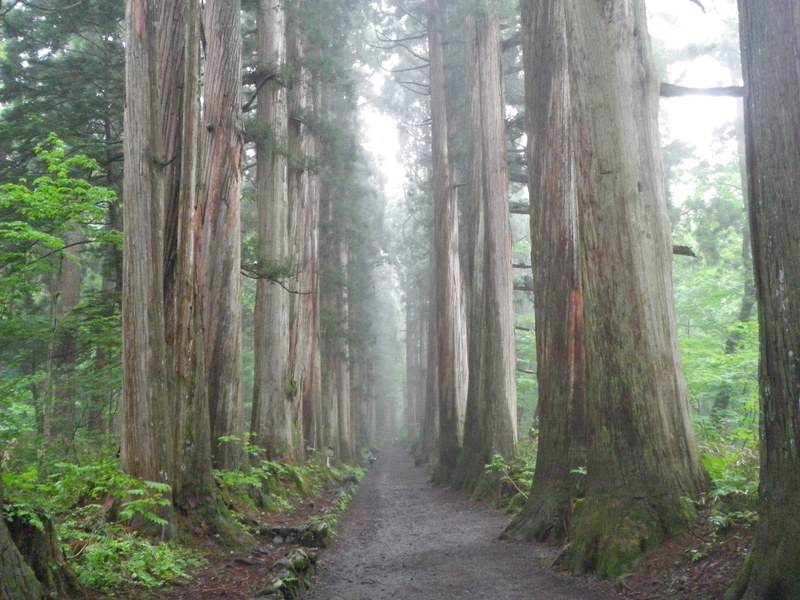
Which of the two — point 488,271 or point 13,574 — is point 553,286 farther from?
point 13,574

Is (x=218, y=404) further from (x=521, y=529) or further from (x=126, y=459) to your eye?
(x=521, y=529)

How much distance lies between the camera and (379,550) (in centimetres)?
807

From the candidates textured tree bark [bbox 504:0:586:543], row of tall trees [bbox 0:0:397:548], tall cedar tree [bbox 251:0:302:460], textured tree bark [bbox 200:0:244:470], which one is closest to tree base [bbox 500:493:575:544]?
textured tree bark [bbox 504:0:586:543]

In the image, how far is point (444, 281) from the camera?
18516 mm

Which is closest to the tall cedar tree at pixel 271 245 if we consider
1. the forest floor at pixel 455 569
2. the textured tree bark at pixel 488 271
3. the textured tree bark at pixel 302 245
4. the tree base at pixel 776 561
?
the textured tree bark at pixel 302 245

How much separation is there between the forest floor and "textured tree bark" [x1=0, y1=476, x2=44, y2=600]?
1133mm

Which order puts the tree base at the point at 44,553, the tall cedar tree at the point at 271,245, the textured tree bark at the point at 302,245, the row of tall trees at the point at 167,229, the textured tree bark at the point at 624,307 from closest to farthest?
the tree base at the point at 44,553
the textured tree bark at the point at 624,307
the row of tall trees at the point at 167,229
the tall cedar tree at the point at 271,245
the textured tree bark at the point at 302,245

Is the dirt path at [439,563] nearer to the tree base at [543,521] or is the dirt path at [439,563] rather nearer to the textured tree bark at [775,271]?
the tree base at [543,521]

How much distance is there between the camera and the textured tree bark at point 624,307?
550 centimetres

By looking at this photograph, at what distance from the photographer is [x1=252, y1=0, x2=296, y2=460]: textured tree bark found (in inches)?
510

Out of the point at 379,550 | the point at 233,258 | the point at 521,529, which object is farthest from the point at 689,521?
the point at 233,258

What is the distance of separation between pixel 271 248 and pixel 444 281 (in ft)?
21.7

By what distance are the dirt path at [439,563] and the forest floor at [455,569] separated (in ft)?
0.03

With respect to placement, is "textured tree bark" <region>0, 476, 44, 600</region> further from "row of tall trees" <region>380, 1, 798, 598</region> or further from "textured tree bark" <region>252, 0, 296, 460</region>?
"textured tree bark" <region>252, 0, 296, 460</region>
